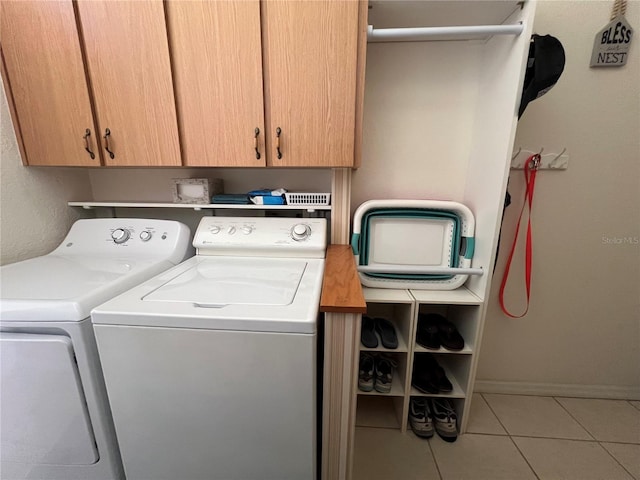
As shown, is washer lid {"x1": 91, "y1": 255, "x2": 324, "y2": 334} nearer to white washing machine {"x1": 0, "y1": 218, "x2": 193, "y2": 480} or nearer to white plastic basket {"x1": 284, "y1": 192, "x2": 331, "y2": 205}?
white washing machine {"x1": 0, "y1": 218, "x2": 193, "y2": 480}

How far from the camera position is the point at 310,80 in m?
1.04

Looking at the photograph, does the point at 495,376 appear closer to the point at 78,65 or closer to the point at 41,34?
the point at 78,65

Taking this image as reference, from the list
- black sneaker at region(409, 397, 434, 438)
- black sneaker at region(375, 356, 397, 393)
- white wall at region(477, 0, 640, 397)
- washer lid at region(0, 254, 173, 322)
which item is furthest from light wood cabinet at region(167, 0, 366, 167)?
black sneaker at region(409, 397, 434, 438)

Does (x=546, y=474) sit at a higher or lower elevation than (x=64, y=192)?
lower

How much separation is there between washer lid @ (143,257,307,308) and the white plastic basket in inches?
12.2

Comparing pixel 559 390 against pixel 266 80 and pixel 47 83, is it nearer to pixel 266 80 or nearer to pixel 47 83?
pixel 266 80

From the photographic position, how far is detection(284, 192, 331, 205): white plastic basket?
1.32m

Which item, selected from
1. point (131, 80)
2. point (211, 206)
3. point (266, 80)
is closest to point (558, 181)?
point (266, 80)

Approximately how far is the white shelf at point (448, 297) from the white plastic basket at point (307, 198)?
2.20ft

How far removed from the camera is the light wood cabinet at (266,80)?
0.99 metres

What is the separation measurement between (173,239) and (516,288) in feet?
6.32

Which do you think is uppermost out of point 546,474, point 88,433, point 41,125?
point 41,125

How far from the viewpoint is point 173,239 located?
4.23ft

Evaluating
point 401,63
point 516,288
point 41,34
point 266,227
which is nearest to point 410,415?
point 516,288
